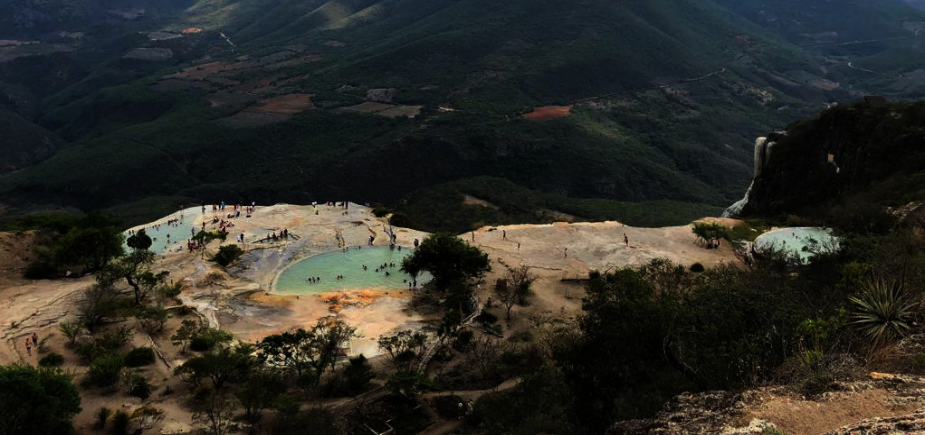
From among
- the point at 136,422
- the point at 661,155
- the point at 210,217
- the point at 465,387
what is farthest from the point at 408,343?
the point at 661,155

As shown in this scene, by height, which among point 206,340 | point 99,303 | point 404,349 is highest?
point 99,303

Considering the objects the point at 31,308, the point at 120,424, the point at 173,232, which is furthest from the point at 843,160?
the point at 31,308

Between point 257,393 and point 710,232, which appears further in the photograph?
point 710,232

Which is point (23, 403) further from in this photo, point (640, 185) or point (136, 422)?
point (640, 185)

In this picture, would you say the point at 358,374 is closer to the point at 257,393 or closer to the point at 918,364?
the point at 257,393

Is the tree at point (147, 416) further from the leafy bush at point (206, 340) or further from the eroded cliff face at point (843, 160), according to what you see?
the eroded cliff face at point (843, 160)

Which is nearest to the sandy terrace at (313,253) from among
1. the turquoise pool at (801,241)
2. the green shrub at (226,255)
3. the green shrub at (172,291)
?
the green shrub at (172,291)
